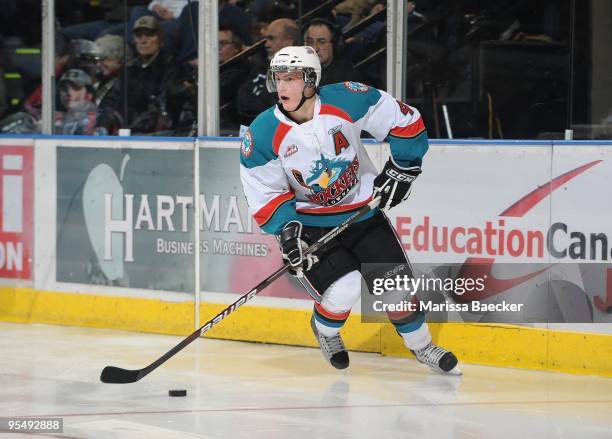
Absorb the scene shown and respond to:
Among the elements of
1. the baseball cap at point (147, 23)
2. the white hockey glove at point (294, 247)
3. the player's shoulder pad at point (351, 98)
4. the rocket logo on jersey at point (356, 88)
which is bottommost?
the white hockey glove at point (294, 247)

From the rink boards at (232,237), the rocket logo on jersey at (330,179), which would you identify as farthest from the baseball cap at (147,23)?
the rocket logo on jersey at (330,179)

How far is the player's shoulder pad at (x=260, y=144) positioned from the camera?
471 cm

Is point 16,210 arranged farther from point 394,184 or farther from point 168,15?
point 394,184

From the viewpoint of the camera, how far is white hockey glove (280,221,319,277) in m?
4.64

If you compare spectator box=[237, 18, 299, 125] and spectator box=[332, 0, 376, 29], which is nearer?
spectator box=[332, 0, 376, 29]

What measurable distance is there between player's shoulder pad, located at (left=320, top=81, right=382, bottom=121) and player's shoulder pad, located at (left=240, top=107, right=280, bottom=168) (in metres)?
0.22

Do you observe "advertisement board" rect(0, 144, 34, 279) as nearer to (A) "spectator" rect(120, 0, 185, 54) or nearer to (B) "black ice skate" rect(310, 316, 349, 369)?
(A) "spectator" rect(120, 0, 185, 54)

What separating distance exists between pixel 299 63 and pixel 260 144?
0.33 m

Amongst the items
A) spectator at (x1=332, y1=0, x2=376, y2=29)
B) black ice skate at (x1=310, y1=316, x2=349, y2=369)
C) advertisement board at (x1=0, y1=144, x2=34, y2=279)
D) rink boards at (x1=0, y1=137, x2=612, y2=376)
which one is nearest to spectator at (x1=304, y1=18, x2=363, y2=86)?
spectator at (x1=332, y1=0, x2=376, y2=29)

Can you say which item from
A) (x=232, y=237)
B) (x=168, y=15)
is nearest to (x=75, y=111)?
(x=168, y=15)

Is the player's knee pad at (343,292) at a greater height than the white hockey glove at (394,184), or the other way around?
the white hockey glove at (394,184)

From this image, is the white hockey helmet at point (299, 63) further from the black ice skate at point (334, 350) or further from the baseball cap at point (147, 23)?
the baseball cap at point (147, 23)

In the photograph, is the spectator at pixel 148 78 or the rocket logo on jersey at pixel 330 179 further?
the spectator at pixel 148 78

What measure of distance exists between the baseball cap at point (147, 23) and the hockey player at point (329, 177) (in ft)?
5.53
